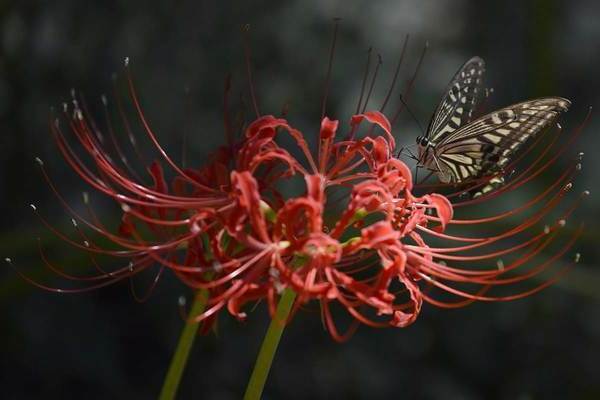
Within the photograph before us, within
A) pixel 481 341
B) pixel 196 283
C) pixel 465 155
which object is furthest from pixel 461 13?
pixel 196 283

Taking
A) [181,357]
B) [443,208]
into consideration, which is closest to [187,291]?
[181,357]

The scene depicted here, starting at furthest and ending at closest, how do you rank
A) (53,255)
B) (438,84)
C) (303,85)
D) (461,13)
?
(461,13), (438,84), (303,85), (53,255)

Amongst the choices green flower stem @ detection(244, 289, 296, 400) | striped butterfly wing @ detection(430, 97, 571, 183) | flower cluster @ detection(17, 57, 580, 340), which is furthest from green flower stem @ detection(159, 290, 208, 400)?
striped butterfly wing @ detection(430, 97, 571, 183)

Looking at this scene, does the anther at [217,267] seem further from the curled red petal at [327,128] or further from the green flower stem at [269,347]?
the curled red petal at [327,128]

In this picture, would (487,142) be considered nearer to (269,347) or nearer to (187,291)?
(269,347)

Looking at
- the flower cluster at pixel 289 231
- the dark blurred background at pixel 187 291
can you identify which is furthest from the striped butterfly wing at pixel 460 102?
the dark blurred background at pixel 187 291

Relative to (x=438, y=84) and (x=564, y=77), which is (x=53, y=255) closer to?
(x=438, y=84)

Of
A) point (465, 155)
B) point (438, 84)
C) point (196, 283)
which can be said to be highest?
point (438, 84)
